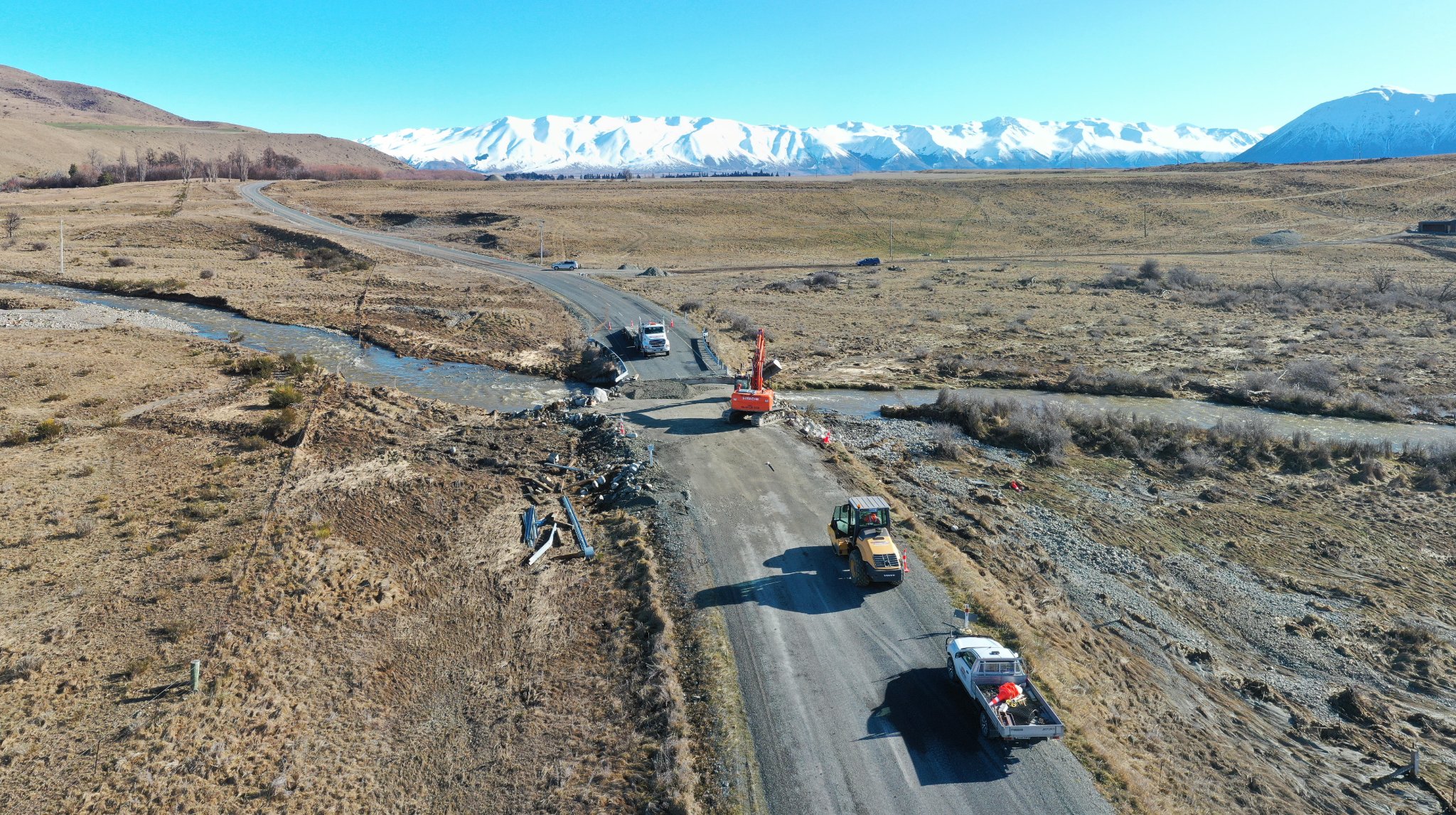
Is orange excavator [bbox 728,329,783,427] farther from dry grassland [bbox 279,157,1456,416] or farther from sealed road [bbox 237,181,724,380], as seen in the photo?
dry grassland [bbox 279,157,1456,416]

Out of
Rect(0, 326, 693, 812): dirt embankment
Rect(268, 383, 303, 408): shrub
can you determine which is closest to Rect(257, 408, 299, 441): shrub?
Rect(0, 326, 693, 812): dirt embankment

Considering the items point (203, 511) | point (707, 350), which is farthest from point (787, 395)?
point (203, 511)

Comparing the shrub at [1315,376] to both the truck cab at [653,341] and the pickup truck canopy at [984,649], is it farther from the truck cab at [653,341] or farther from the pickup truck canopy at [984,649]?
the pickup truck canopy at [984,649]

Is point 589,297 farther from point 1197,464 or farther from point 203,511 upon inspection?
point 1197,464

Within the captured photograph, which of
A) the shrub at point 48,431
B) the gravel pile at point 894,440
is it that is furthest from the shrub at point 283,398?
the gravel pile at point 894,440

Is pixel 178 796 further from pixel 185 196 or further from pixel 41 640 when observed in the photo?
pixel 185 196

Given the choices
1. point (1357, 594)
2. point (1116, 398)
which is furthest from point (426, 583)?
point (1116, 398)
